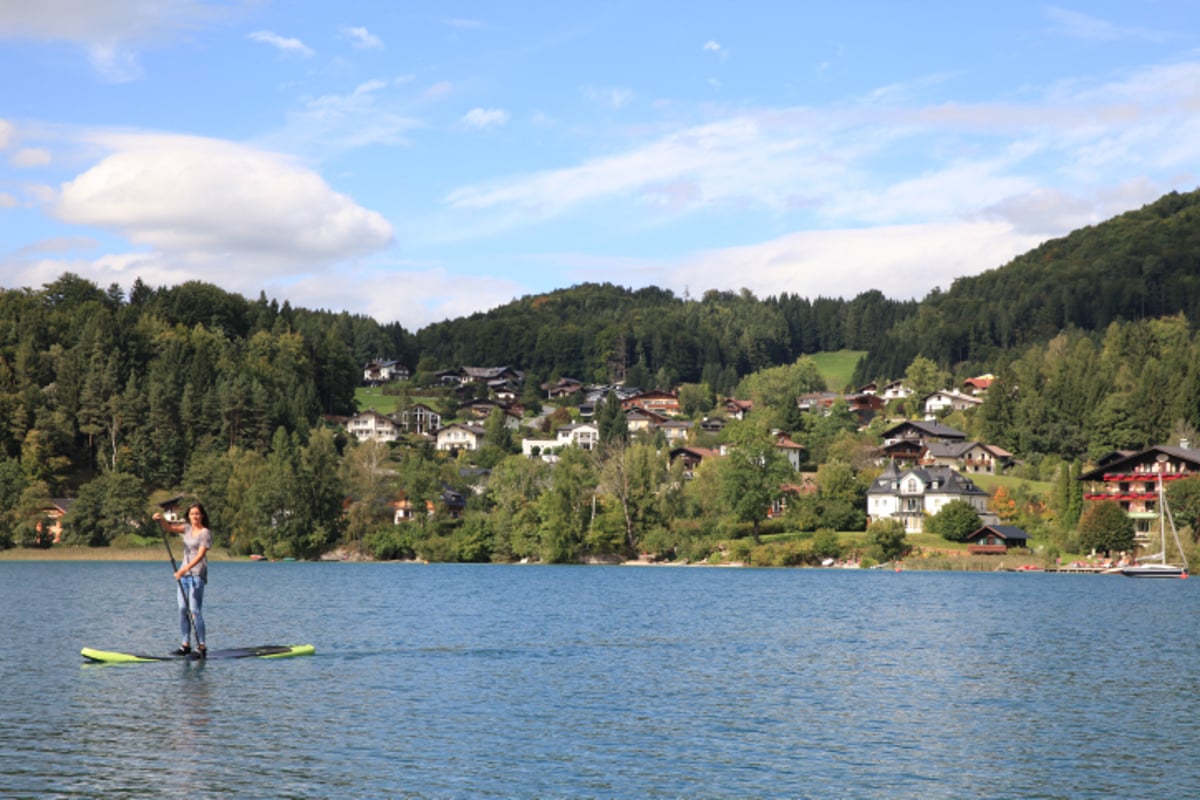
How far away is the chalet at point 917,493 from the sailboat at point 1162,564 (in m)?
25.5

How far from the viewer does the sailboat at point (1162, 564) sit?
105 meters

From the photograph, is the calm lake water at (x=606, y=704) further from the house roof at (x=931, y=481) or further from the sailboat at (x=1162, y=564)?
the house roof at (x=931, y=481)

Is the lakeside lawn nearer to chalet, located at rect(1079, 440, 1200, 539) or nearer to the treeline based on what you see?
the treeline

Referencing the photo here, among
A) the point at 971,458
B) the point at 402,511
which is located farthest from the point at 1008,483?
the point at 402,511

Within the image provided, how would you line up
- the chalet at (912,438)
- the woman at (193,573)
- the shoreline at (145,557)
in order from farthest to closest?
the chalet at (912,438), the shoreline at (145,557), the woman at (193,573)

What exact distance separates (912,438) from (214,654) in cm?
15274

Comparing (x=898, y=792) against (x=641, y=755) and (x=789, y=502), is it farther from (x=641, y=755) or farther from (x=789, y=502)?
(x=789, y=502)

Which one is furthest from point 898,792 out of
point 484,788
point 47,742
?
point 47,742

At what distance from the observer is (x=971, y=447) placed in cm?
16925

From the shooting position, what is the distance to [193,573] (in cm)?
3681

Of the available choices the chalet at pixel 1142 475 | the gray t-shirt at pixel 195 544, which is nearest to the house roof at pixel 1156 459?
the chalet at pixel 1142 475

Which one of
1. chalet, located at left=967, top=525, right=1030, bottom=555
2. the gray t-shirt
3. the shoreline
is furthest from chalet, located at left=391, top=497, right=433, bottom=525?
the gray t-shirt

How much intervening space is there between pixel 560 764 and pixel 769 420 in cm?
17190

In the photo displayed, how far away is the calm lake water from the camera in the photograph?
2338 centimetres
